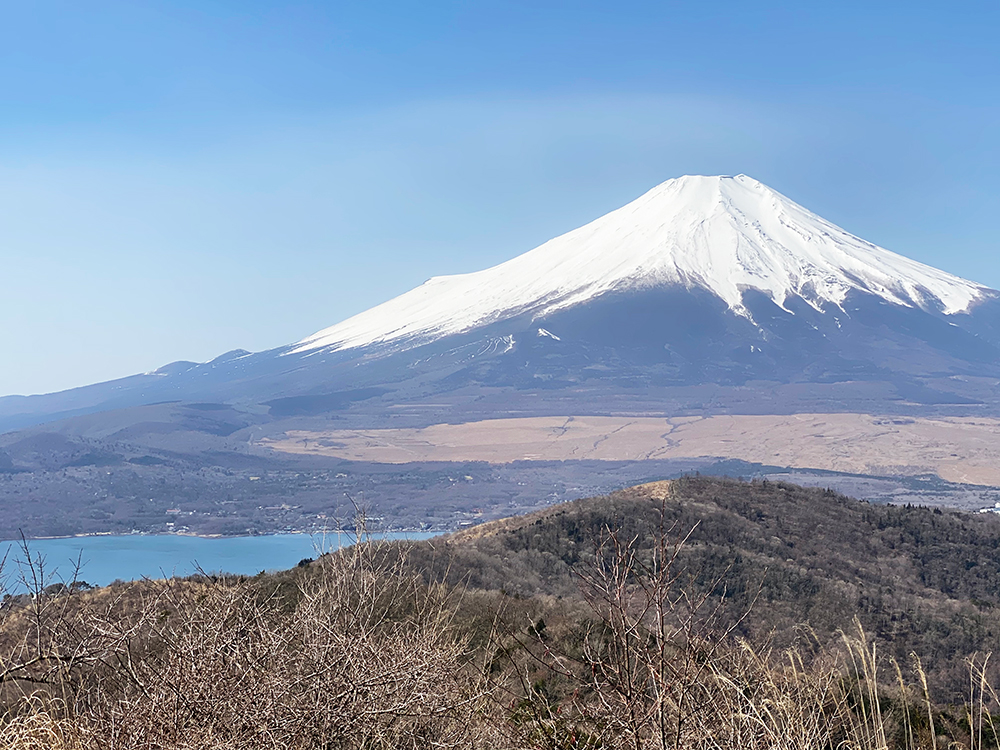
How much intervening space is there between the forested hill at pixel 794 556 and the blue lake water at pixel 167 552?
19.7 meters

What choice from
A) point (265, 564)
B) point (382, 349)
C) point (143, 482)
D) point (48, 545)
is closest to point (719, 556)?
point (265, 564)

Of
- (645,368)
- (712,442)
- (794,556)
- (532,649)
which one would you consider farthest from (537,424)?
(532,649)

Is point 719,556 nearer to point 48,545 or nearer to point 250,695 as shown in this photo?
point 250,695

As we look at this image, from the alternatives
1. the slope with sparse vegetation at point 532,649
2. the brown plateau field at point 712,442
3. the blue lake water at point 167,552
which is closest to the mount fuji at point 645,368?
the brown plateau field at point 712,442

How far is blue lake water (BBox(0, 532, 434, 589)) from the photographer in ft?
160

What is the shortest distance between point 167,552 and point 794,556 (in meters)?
48.3

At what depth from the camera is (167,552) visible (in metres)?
63.5

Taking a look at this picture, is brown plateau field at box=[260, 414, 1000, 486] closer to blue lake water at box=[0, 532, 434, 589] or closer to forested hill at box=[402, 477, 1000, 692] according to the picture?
blue lake water at box=[0, 532, 434, 589]

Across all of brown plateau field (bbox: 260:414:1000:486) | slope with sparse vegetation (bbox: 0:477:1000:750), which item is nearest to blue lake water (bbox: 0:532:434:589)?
slope with sparse vegetation (bbox: 0:477:1000:750)

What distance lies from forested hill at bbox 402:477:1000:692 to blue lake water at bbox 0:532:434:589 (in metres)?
19.7

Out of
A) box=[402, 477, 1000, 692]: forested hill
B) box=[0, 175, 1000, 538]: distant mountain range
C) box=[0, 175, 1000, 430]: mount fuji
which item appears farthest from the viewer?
box=[0, 175, 1000, 430]: mount fuji

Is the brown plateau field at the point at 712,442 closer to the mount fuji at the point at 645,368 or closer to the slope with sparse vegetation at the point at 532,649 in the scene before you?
the mount fuji at the point at 645,368

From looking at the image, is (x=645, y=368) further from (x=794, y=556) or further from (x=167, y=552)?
A: (x=794, y=556)

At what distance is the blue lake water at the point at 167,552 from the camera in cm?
4881
